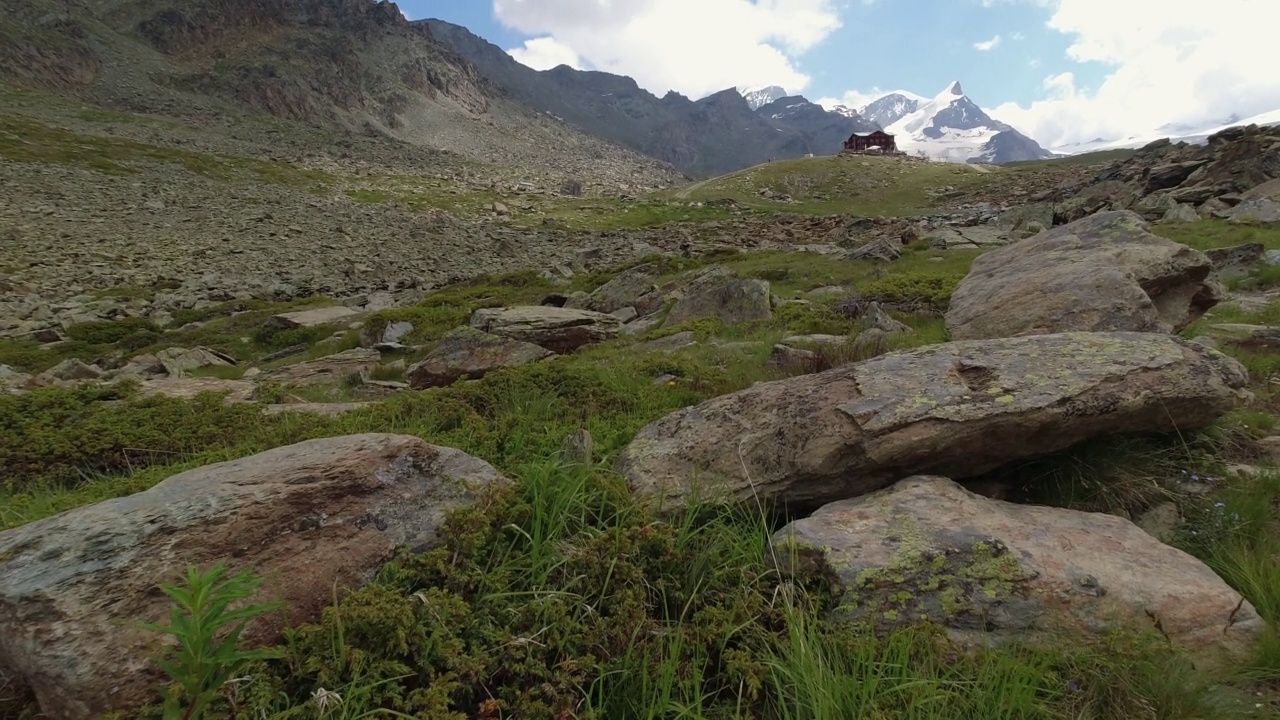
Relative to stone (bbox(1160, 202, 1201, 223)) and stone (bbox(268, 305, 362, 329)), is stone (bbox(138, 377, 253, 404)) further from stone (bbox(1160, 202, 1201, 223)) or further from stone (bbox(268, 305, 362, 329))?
stone (bbox(1160, 202, 1201, 223))

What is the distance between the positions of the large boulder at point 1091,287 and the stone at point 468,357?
6836mm

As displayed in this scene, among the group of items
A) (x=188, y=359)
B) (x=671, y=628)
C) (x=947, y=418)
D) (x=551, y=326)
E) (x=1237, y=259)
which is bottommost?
(x=188, y=359)

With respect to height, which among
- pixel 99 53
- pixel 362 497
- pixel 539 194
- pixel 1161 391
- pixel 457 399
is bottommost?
pixel 457 399

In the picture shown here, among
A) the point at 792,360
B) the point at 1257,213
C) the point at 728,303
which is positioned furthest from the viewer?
the point at 1257,213

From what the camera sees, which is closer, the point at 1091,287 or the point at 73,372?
the point at 1091,287

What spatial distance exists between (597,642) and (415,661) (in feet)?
2.64

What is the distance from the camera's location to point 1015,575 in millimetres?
2986

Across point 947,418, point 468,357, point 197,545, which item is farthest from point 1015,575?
point 468,357

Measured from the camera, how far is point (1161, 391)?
3.99 meters

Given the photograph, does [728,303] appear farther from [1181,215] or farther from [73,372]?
[1181,215]

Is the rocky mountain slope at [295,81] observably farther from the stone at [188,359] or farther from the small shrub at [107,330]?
the stone at [188,359]

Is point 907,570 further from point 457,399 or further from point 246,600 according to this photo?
point 457,399

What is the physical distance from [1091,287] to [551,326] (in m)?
9.35

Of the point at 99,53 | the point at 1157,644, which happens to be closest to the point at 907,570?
the point at 1157,644
